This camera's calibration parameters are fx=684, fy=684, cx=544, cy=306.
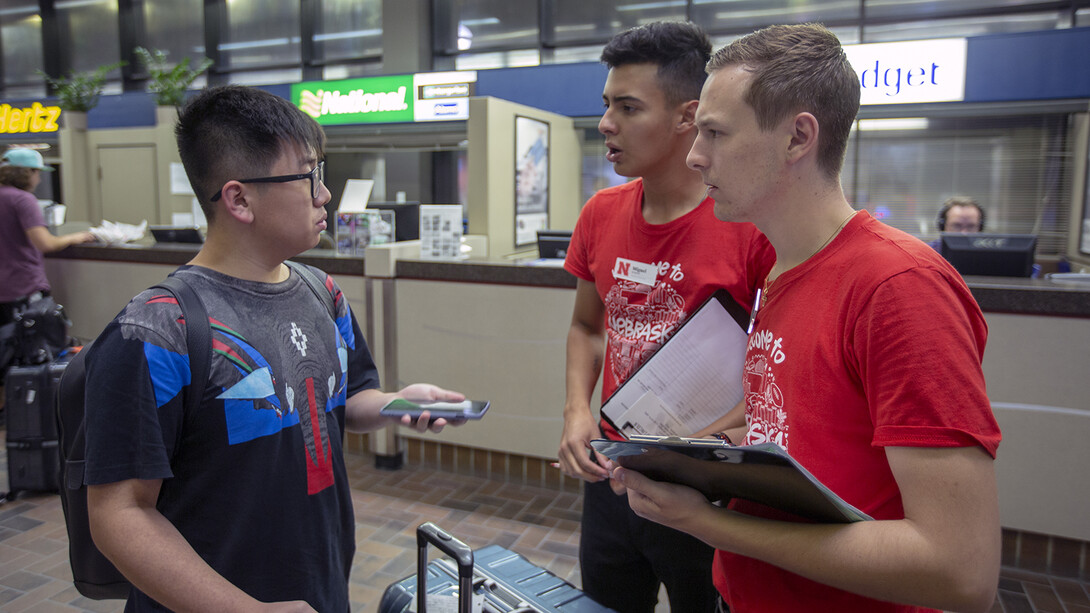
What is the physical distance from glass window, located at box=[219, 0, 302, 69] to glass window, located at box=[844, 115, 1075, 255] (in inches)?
303

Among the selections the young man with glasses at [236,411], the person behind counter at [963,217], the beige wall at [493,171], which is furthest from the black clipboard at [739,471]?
the person behind counter at [963,217]

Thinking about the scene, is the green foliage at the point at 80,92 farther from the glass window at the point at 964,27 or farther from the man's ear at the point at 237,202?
the man's ear at the point at 237,202

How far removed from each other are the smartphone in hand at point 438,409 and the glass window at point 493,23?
789 centimetres

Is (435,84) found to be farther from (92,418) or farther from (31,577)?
(92,418)

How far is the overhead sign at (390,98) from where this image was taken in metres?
7.64

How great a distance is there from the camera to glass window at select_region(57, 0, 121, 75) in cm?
1098

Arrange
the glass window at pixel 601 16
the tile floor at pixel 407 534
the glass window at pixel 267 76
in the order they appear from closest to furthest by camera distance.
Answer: the tile floor at pixel 407 534, the glass window at pixel 601 16, the glass window at pixel 267 76

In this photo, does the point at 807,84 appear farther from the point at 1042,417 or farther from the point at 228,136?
the point at 1042,417

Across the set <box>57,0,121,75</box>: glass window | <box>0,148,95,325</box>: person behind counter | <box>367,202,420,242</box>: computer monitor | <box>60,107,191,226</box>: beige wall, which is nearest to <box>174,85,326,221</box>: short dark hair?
<box>367,202,420,242</box>: computer monitor

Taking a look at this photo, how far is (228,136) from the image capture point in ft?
4.04

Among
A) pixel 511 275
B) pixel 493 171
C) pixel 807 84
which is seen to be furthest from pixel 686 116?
pixel 493 171

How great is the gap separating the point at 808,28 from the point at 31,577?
11.7 feet

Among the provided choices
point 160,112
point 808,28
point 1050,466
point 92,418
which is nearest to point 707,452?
point 808,28

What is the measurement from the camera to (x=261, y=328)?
1207mm
